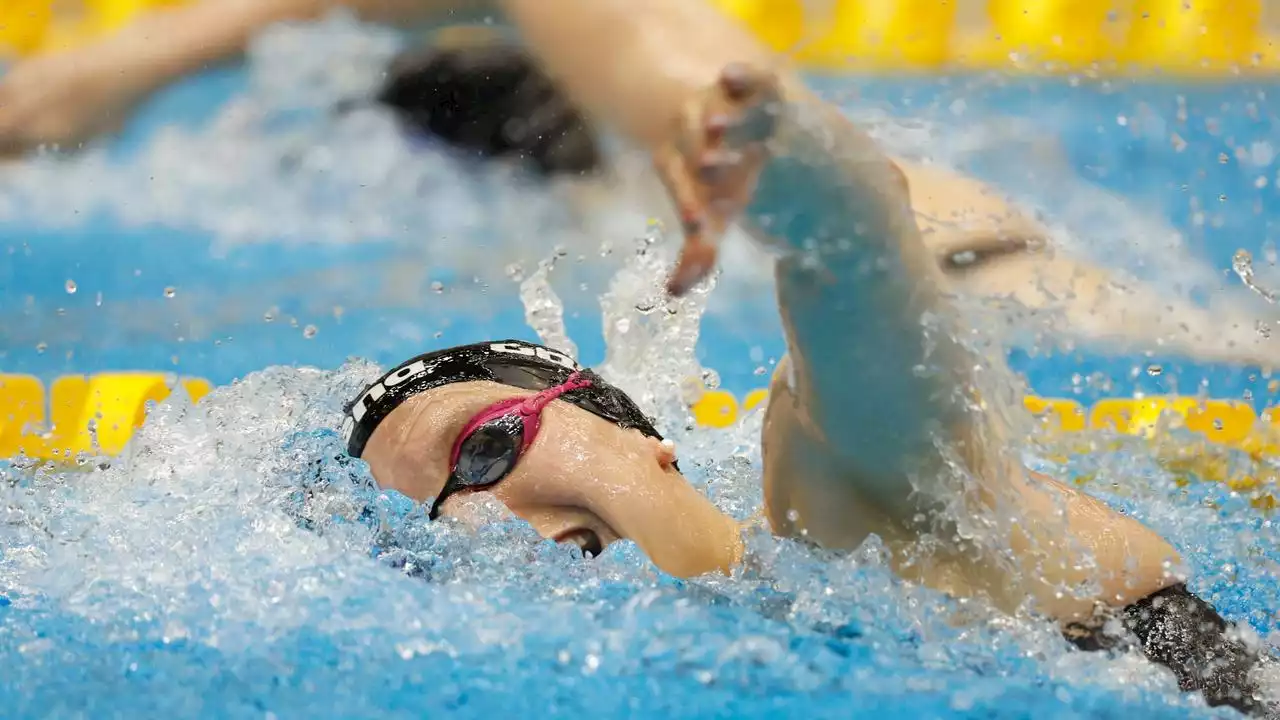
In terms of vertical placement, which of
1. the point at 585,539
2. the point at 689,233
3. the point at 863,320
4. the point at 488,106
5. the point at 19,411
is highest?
the point at 689,233

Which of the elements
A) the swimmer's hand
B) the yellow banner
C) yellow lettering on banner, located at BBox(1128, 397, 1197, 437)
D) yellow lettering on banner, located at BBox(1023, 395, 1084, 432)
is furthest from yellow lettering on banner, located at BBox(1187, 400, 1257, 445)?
the swimmer's hand

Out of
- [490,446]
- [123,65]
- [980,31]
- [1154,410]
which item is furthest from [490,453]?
[980,31]

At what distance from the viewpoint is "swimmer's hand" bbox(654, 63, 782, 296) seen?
73 cm

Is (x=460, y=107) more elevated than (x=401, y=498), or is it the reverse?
(x=401, y=498)

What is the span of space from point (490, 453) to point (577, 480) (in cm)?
9

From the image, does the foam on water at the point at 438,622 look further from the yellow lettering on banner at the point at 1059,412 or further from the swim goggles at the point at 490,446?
the yellow lettering on banner at the point at 1059,412

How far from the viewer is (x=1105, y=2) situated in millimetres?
3408

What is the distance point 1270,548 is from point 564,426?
992 mm

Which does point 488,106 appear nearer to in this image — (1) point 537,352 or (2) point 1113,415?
(1) point 537,352

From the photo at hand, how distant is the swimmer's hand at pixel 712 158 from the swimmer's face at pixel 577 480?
A: 443 millimetres

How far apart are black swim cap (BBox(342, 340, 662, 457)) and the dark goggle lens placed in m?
0.10

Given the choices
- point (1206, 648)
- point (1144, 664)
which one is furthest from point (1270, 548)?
point (1144, 664)

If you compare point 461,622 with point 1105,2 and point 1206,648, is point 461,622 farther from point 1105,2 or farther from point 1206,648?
point 1105,2

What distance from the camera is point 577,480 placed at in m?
1.17
